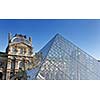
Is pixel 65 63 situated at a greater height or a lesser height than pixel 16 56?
lesser

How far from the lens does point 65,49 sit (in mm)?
4191

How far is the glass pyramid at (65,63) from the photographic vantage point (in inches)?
152

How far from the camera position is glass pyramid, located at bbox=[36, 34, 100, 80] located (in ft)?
12.7

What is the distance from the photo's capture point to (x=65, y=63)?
394 cm

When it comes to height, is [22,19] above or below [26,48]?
above

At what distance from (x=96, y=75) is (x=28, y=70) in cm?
105

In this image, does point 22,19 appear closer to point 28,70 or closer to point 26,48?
point 26,48
